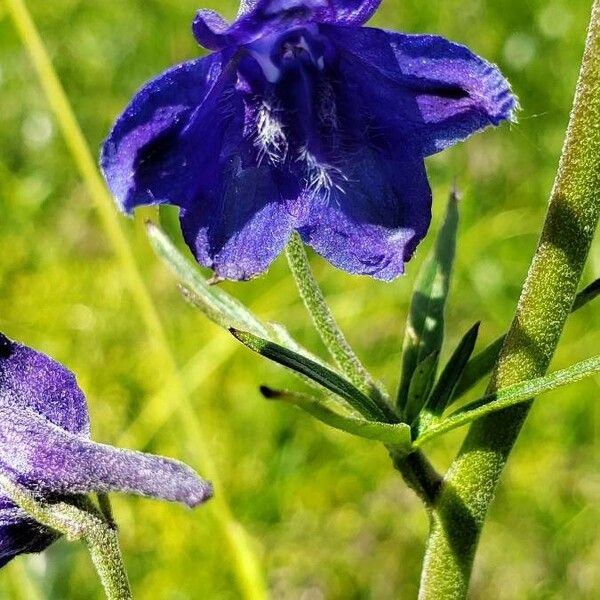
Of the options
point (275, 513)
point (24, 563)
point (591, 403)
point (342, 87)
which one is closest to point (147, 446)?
point (275, 513)

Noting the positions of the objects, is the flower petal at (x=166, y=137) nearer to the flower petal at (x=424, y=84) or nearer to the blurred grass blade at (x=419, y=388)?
the flower petal at (x=424, y=84)

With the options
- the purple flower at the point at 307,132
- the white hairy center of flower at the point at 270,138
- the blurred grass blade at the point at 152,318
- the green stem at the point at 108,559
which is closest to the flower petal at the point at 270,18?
the purple flower at the point at 307,132

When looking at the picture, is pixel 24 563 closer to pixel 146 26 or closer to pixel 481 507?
pixel 481 507

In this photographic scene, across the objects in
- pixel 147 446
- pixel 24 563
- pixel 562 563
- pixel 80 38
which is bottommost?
pixel 562 563

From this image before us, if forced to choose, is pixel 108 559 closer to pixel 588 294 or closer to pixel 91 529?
pixel 91 529

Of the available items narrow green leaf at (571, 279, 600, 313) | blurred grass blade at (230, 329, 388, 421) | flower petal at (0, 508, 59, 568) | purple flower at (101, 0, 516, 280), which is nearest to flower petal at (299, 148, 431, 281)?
purple flower at (101, 0, 516, 280)

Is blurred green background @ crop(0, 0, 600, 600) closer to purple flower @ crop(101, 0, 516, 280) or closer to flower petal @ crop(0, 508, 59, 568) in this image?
flower petal @ crop(0, 508, 59, 568)
